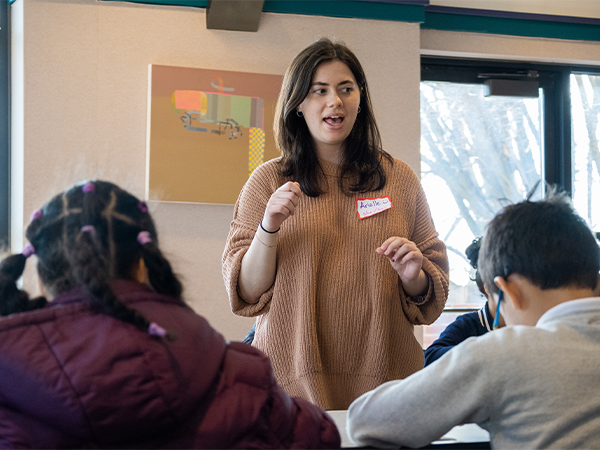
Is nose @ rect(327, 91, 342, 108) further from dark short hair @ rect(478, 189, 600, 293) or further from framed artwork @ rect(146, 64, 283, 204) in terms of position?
framed artwork @ rect(146, 64, 283, 204)

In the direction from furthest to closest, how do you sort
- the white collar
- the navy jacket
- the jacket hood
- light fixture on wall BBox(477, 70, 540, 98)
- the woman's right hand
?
light fixture on wall BBox(477, 70, 540, 98) < the navy jacket < the woman's right hand < the white collar < the jacket hood

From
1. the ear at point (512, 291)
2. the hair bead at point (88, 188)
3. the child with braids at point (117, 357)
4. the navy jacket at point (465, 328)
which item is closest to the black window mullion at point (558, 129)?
the navy jacket at point (465, 328)

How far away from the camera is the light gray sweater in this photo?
89 cm

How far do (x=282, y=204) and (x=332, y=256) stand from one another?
0.24 m

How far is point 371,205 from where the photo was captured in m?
1.57

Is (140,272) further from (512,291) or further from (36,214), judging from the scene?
(512,291)

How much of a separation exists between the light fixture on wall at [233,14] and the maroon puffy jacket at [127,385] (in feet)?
8.27

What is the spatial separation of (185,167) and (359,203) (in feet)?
5.59

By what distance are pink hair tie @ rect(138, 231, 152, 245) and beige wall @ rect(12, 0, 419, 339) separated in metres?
1.92

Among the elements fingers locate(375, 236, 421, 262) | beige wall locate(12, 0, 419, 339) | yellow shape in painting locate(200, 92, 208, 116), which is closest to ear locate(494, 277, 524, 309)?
fingers locate(375, 236, 421, 262)

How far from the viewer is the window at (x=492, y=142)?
3.72 m

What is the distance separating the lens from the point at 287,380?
1.48 metres

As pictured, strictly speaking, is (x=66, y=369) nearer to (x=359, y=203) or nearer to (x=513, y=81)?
(x=359, y=203)

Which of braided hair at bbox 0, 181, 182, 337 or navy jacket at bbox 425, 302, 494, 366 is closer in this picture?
braided hair at bbox 0, 181, 182, 337
